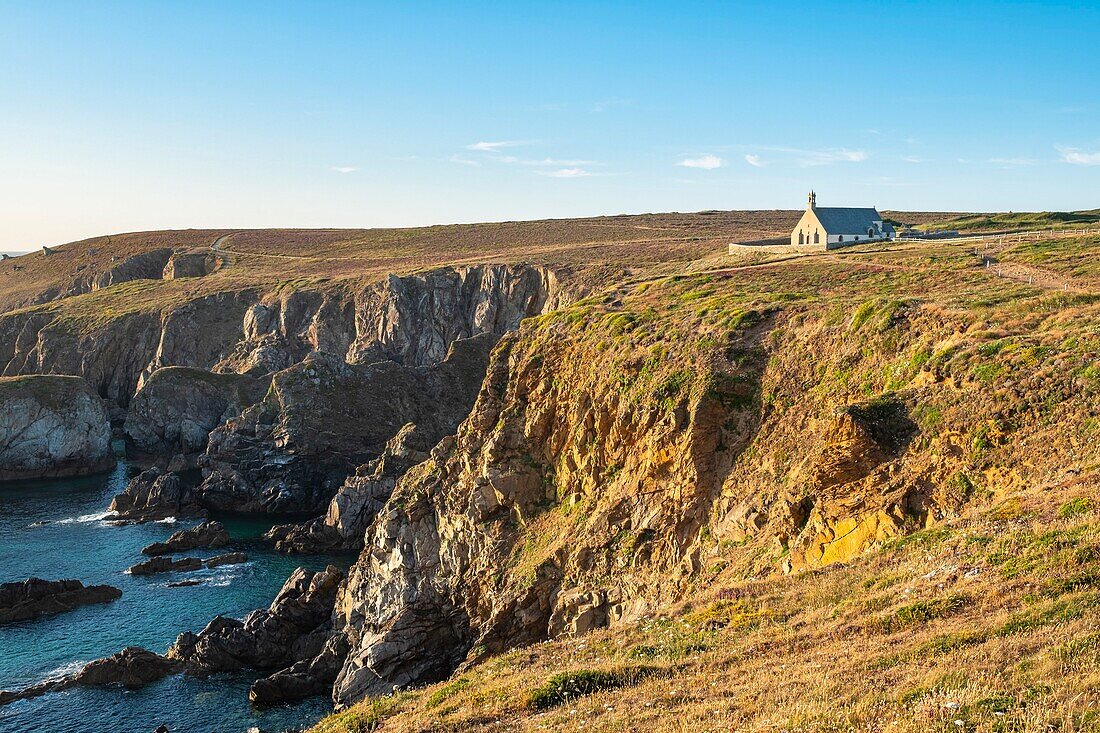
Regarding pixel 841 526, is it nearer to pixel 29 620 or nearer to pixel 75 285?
pixel 29 620

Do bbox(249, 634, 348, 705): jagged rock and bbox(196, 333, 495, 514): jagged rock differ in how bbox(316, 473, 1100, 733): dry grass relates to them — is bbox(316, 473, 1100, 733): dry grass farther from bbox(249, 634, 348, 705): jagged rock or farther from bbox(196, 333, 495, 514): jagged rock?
bbox(196, 333, 495, 514): jagged rock

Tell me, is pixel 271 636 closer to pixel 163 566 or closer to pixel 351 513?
pixel 163 566

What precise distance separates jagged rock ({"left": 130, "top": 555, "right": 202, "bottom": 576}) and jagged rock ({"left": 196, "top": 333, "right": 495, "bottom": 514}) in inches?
588

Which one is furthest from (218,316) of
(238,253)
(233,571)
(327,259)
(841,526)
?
(841,526)

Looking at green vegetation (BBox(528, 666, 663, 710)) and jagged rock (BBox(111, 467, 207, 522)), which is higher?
green vegetation (BBox(528, 666, 663, 710))

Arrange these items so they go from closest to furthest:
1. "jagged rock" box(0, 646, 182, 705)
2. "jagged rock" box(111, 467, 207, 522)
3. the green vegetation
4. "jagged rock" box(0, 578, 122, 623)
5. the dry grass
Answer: the dry grass, the green vegetation, "jagged rock" box(0, 646, 182, 705), "jagged rock" box(0, 578, 122, 623), "jagged rock" box(111, 467, 207, 522)

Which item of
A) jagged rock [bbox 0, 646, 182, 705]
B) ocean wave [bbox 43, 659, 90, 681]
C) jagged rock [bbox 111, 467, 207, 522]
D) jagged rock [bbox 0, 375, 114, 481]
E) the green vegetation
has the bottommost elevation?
ocean wave [bbox 43, 659, 90, 681]

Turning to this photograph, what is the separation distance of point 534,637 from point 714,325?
1667 cm

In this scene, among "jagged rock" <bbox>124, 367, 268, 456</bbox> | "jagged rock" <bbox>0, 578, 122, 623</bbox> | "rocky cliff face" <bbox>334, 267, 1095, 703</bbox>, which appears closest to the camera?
"rocky cliff face" <bbox>334, 267, 1095, 703</bbox>

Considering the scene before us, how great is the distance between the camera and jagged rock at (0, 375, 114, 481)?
9662 cm

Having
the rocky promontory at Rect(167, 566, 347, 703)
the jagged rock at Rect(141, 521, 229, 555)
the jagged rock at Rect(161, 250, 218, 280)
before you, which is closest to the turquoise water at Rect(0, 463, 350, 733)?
the rocky promontory at Rect(167, 566, 347, 703)

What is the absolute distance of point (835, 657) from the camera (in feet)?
56.0

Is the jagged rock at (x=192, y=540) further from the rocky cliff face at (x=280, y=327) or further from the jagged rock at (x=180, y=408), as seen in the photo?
the rocky cliff face at (x=280, y=327)

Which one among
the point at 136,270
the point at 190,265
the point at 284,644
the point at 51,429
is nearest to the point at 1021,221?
the point at 284,644
